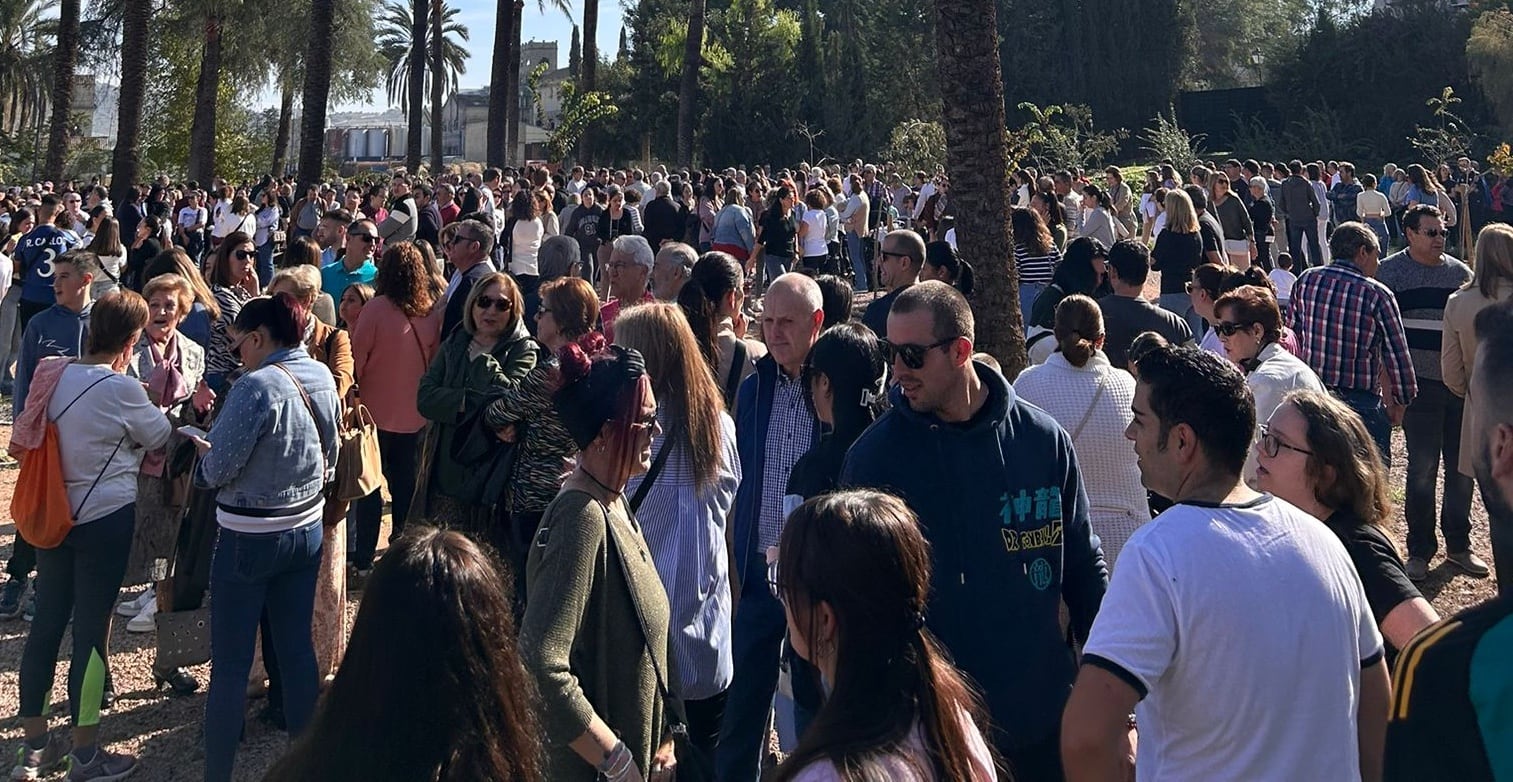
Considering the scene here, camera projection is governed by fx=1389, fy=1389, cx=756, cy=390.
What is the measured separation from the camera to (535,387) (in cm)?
408

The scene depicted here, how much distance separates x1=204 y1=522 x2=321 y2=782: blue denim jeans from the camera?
4734 mm

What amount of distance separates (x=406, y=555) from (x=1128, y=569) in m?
1.36

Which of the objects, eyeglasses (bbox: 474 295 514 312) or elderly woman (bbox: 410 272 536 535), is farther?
eyeglasses (bbox: 474 295 514 312)

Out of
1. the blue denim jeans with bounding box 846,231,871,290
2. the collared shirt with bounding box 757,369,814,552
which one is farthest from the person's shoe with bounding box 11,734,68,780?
the blue denim jeans with bounding box 846,231,871,290

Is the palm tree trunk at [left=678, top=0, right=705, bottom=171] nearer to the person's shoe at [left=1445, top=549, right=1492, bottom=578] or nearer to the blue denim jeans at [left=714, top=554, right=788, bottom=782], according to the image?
the person's shoe at [left=1445, top=549, right=1492, bottom=578]

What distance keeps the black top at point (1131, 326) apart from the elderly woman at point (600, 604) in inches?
153

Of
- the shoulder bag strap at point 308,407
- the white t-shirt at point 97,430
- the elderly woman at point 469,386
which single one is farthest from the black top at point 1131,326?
the white t-shirt at point 97,430

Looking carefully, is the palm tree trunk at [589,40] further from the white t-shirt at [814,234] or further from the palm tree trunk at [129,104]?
the white t-shirt at [814,234]

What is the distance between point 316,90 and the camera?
2528cm

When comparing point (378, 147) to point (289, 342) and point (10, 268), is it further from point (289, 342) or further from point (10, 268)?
point (289, 342)

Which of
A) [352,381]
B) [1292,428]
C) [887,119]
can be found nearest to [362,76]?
[887,119]

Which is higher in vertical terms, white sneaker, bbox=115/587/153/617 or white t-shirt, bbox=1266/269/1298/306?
white t-shirt, bbox=1266/269/1298/306

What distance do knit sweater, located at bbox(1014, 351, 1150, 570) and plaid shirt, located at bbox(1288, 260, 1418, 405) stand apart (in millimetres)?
2959

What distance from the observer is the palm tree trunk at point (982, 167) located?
947 centimetres
